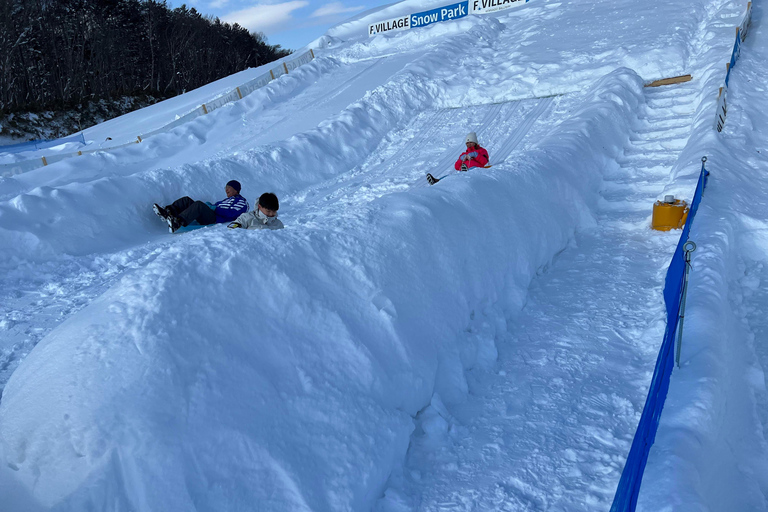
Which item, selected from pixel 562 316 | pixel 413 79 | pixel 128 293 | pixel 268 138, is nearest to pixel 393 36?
pixel 413 79

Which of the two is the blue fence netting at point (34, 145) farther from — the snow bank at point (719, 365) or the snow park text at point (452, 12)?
the snow bank at point (719, 365)

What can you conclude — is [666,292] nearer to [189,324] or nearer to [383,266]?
[383,266]

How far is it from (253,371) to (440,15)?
60.7ft

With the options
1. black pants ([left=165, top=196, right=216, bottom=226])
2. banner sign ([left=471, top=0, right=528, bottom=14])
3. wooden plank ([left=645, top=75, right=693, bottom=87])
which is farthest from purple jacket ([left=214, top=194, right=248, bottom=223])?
banner sign ([left=471, top=0, right=528, bottom=14])

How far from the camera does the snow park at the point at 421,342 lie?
2.00 meters

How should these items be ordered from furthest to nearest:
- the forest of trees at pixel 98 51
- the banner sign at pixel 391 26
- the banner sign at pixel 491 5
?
the forest of trees at pixel 98 51
the banner sign at pixel 391 26
the banner sign at pixel 491 5

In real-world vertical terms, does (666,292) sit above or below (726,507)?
above

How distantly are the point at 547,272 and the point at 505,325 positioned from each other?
1.08 m

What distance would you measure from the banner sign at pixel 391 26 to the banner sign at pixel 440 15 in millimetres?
274

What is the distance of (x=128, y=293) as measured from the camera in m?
2.32

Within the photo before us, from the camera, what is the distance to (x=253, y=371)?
229 cm

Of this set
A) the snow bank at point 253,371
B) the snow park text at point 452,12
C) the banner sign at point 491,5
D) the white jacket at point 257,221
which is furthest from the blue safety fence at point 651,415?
the banner sign at point 491,5

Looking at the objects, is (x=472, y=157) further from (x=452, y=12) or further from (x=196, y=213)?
(x=452, y=12)

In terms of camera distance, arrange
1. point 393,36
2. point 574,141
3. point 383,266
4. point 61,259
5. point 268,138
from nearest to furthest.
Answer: point 383,266 → point 61,259 → point 574,141 → point 268,138 → point 393,36
